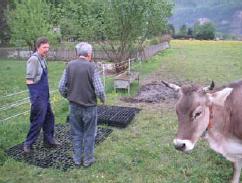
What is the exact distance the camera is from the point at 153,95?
1273 cm

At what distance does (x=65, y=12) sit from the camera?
20062 mm

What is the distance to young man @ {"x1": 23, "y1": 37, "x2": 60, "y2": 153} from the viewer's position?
6.82 meters

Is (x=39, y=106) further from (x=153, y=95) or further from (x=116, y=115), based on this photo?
(x=153, y=95)

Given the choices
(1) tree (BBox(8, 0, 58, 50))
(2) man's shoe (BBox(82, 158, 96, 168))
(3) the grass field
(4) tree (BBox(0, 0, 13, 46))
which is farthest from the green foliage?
(2) man's shoe (BBox(82, 158, 96, 168))

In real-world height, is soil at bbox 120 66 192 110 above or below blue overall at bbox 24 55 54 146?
below

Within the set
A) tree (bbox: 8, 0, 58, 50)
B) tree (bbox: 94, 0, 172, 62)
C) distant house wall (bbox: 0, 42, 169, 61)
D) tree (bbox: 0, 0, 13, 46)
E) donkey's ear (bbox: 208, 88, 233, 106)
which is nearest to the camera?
donkey's ear (bbox: 208, 88, 233, 106)

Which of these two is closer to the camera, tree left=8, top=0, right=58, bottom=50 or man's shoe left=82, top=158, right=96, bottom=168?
man's shoe left=82, top=158, right=96, bottom=168

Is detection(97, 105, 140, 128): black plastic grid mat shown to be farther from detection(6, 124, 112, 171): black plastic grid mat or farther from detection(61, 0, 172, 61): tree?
detection(61, 0, 172, 61): tree

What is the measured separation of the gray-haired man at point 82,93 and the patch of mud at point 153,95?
530 centimetres

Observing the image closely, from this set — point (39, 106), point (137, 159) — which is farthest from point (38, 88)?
point (137, 159)

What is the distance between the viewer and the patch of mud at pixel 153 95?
12.0 meters

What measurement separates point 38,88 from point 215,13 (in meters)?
145

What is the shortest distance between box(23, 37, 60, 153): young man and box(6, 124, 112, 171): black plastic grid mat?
0.63ft

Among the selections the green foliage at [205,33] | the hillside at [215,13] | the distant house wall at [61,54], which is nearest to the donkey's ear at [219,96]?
the distant house wall at [61,54]
